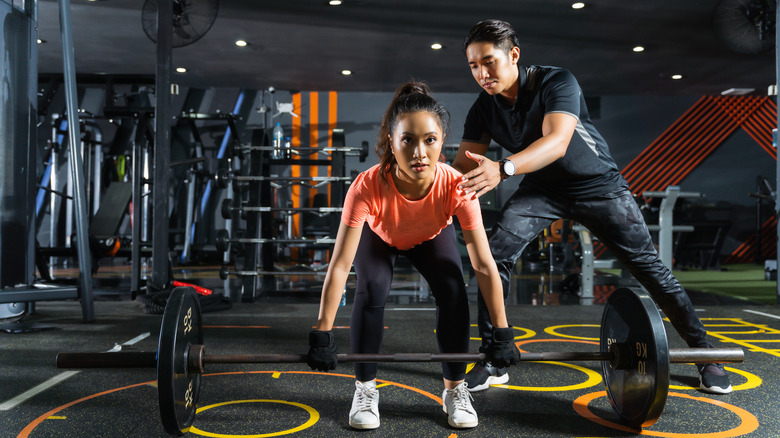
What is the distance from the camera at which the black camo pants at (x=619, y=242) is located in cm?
189

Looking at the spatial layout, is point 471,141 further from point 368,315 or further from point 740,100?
point 740,100

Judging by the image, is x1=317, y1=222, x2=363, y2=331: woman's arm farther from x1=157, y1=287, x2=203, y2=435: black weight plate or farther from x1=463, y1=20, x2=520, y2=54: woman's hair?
x1=463, y1=20, x2=520, y2=54: woman's hair

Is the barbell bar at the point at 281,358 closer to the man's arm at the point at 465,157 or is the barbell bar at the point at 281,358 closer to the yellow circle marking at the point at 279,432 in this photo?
the yellow circle marking at the point at 279,432

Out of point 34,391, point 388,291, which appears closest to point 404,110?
point 388,291

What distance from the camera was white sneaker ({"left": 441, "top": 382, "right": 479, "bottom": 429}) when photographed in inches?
59.3

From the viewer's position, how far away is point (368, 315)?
1.61 meters

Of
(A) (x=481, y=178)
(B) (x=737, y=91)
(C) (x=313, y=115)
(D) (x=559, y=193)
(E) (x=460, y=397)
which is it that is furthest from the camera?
(C) (x=313, y=115)

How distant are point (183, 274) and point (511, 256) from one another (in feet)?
16.8

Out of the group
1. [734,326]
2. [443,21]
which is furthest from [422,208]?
[443,21]

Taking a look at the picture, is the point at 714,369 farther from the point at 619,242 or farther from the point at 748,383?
the point at 619,242

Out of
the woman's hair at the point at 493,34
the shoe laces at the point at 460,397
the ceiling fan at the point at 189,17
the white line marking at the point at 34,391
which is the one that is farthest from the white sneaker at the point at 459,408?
the ceiling fan at the point at 189,17

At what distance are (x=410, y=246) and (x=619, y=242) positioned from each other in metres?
0.75

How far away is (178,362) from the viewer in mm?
1384

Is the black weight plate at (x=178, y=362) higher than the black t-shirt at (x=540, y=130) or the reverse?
the reverse
